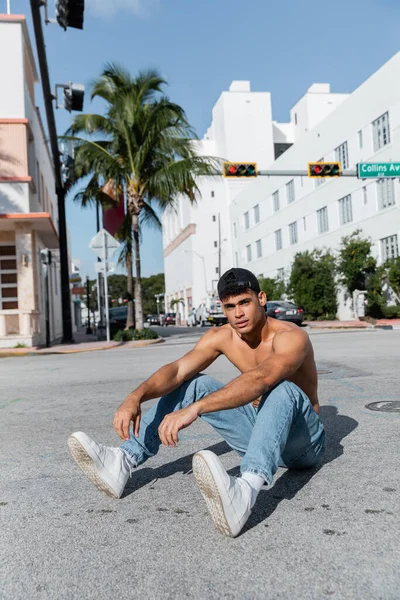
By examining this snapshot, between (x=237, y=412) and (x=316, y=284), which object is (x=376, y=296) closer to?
(x=316, y=284)

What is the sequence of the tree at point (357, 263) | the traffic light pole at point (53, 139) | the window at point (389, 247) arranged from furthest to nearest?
the tree at point (357, 263) < the window at point (389, 247) < the traffic light pole at point (53, 139)

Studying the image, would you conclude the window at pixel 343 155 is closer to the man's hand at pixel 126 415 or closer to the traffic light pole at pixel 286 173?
the traffic light pole at pixel 286 173

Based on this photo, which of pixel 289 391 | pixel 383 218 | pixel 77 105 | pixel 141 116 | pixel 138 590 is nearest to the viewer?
pixel 138 590

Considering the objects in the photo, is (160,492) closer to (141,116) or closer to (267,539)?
(267,539)

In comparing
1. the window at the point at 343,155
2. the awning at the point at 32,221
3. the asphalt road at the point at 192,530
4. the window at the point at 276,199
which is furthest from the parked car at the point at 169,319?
the asphalt road at the point at 192,530

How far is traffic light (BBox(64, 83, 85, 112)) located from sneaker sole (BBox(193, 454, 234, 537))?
10.3 m

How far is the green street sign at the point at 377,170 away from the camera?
20109 millimetres

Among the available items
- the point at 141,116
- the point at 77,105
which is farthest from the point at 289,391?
the point at 141,116

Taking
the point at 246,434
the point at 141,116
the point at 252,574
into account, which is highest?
the point at 141,116

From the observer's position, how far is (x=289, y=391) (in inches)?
117

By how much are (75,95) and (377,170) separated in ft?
39.6

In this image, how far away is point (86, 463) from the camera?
9.97 feet

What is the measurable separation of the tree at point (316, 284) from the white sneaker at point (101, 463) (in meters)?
32.9

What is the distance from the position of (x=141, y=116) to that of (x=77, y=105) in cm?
1062
